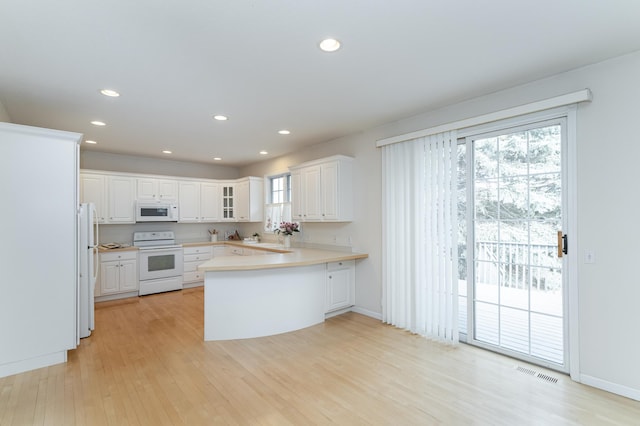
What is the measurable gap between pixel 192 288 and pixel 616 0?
7.05 metres

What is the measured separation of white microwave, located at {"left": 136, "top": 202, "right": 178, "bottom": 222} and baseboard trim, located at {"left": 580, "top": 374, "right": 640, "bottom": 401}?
671cm

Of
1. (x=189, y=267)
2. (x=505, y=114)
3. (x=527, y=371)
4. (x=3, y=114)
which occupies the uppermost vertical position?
(x=3, y=114)

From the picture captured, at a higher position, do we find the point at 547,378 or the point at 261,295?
the point at 261,295

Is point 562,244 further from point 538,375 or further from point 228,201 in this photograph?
point 228,201

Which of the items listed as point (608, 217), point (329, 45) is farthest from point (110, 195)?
point (608, 217)

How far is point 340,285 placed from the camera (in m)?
4.47

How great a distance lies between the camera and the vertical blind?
3457 mm

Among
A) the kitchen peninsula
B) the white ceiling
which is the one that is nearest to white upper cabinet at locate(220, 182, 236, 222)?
the white ceiling

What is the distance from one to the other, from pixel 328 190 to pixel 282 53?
8.26 feet

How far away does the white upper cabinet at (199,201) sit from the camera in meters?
6.52

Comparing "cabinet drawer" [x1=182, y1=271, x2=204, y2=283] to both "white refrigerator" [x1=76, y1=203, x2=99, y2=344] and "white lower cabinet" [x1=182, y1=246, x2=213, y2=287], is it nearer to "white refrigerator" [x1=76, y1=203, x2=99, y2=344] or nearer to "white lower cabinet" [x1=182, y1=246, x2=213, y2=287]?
"white lower cabinet" [x1=182, y1=246, x2=213, y2=287]

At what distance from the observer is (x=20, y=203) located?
9.40 ft

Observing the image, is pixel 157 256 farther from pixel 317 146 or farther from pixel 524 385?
pixel 524 385

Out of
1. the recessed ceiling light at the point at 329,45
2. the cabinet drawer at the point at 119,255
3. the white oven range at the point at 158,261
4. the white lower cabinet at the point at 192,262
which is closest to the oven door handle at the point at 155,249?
the white oven range at the point at 158,261
